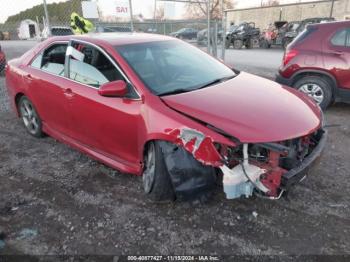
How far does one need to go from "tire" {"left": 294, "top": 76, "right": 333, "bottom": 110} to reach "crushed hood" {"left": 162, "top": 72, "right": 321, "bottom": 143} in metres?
2.51

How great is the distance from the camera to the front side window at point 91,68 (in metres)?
3.27

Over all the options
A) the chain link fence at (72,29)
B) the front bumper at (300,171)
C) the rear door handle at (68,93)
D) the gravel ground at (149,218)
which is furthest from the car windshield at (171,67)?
the chain link fence at (72,29)

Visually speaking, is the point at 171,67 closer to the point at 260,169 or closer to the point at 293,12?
the point at 260,169

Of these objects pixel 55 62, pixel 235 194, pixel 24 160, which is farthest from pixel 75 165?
pixel 235 194

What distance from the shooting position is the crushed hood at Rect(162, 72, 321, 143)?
2547 mm

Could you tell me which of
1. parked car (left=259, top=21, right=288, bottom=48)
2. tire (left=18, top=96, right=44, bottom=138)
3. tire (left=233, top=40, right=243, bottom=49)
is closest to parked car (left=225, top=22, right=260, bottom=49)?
tire (left=233, top=40, right=243, bottom=49)

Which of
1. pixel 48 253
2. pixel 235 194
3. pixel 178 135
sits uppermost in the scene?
pixel 178 135

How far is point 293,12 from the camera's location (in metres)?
29.7

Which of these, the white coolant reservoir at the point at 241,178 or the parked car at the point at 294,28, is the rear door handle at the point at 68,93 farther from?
the parked car at the point at 294,28

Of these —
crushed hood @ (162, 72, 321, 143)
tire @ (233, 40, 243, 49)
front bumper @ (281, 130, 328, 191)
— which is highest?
crushed hood @ (162, 72, 321, 143)

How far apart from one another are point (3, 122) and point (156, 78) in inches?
150

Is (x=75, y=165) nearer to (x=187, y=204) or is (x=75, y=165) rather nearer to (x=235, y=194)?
(x=187, y=204)

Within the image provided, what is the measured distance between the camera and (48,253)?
98.4 inches

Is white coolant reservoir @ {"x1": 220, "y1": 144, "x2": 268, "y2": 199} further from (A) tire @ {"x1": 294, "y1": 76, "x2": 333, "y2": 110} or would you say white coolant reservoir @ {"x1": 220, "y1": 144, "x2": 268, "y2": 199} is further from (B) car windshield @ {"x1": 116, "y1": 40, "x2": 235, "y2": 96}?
(A) tire @ {"x1": 294, "y1": 76, "x2": 333, "y2": 110}
